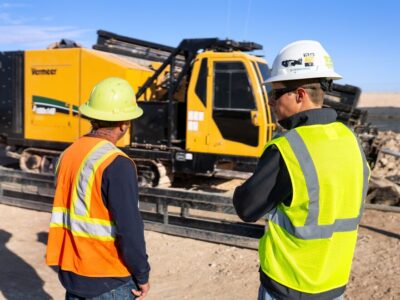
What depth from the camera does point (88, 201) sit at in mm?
2377

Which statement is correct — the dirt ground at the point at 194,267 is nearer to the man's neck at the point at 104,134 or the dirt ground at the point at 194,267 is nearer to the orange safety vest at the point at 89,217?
the orange safety vest at the point at 89,217

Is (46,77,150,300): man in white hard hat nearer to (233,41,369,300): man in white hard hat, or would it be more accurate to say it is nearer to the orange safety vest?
the orange safety vest

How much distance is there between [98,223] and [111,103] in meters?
0.66

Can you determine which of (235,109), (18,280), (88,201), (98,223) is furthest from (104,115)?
(235,109)

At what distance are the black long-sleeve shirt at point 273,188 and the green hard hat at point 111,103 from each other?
0.86 metres

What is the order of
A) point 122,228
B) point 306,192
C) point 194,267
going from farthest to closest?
point 194,267, point 122,228, point 306,192

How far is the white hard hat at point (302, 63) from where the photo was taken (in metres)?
2.16

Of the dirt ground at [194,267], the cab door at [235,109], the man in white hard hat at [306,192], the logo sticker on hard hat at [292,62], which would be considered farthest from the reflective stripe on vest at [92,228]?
the cab door at [235,109]

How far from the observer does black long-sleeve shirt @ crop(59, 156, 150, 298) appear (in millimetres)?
2297

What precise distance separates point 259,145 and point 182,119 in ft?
5.48

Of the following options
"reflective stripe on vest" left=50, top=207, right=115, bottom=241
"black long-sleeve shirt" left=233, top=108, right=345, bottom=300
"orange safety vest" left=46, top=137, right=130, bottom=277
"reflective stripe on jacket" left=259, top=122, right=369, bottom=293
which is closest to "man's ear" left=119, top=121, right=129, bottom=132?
"orange safety vest" left=46, top=137, right=130, bottom=277

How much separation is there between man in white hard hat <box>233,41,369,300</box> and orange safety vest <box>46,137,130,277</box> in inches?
28.1

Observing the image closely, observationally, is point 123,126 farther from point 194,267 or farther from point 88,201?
point 194,267

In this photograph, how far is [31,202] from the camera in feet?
24.8
